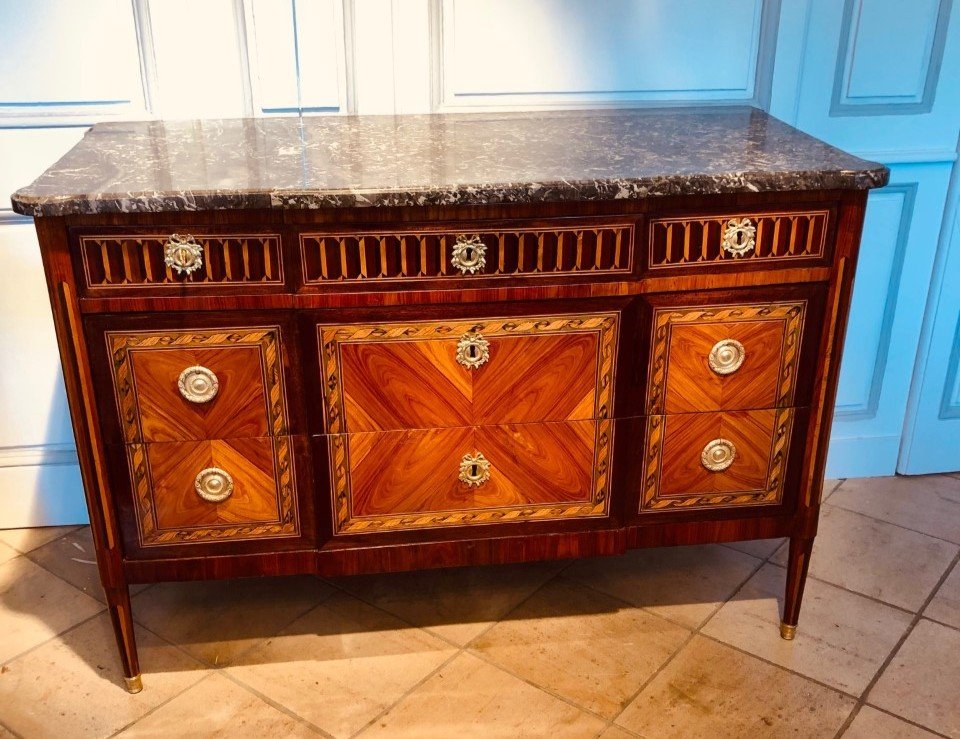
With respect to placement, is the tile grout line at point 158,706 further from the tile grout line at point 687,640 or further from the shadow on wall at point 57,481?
the tile grout line at point 687,640

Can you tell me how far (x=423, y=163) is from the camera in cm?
173

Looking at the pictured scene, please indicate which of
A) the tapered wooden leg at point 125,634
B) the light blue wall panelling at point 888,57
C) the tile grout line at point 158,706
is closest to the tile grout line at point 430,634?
the tile grout line at point 158,706

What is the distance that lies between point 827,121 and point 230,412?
1575 millimetres

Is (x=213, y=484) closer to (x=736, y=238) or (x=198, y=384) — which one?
(x=198, y=384)

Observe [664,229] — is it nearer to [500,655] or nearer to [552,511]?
[552,511]

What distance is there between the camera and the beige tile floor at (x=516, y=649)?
186cm

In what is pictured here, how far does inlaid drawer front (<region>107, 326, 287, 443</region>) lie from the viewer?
1656mm

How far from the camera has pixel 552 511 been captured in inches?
75.0

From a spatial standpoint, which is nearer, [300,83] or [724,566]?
[300,83]

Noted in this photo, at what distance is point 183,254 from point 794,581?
1390mm

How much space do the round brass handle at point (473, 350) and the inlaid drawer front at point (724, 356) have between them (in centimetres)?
32

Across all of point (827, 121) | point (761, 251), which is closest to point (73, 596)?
point (761, 251)

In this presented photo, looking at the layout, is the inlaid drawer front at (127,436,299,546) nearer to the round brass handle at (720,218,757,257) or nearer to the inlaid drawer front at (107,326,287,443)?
the inlaid drawer front at (107,326,287,443)

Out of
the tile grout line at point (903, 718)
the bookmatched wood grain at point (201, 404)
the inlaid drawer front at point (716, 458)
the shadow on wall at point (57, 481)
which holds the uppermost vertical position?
the bookmatched wood grain at point (201, 404)
